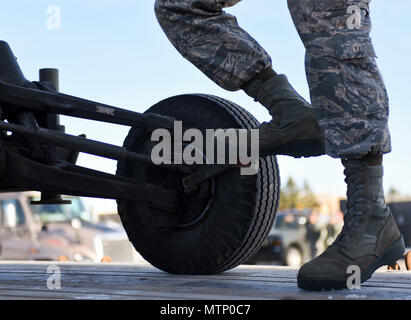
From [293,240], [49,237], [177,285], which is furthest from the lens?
[293,240]

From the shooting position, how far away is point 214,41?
235 cm

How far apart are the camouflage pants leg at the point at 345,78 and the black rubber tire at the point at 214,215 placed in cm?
51

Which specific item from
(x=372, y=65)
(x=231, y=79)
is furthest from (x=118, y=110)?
(x=372, y=65)

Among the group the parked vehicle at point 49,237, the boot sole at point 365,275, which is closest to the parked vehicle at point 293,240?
the parked vehicle at point 49,237

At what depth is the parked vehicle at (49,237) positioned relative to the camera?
42.0 feet

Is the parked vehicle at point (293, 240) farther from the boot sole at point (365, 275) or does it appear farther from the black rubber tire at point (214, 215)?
the boot sole at point (365, 275)

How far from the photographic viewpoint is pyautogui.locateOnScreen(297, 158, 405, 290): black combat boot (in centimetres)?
192

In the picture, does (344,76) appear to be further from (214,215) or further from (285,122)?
(214,215)

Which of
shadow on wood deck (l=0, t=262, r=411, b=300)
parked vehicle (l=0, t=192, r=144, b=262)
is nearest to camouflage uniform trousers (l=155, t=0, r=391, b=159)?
shadow on wood deck (l=0, t=262, r=411, b=300)

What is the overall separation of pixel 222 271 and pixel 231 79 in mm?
719

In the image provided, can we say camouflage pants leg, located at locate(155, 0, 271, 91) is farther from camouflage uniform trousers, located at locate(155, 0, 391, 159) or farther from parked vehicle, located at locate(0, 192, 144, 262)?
parked vehicle, located at locate(0, 192, 144, 262)

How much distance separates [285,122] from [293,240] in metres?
13.6

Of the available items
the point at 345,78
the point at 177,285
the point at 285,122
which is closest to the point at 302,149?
the point at 285,122

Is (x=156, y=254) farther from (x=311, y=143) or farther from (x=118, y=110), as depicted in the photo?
(x=311, y=143)
